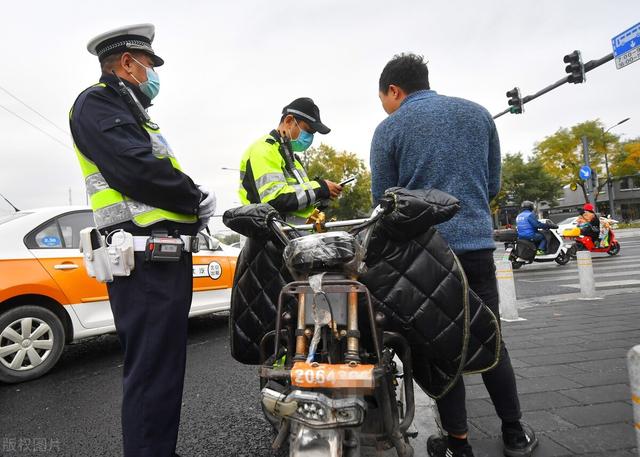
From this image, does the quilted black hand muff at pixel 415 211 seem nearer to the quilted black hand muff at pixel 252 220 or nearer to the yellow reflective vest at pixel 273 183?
the quilted black hand muff at pixel 252 220

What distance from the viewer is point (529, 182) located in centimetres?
4359

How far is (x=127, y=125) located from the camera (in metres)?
1.96

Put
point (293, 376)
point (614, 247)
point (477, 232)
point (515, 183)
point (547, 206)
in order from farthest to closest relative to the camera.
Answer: point (547, 206), point (515, 183), point (614, 247), point (477, 232), point (293, 376)

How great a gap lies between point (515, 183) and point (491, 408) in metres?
46.3

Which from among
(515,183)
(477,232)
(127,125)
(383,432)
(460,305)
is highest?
(515,183)

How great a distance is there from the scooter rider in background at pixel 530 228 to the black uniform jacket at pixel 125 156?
1109 cm

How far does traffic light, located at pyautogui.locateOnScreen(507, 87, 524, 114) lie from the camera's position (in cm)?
1462

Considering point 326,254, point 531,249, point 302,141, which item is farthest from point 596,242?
point 326,254

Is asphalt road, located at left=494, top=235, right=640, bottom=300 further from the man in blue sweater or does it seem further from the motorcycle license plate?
the motorcycle license plate

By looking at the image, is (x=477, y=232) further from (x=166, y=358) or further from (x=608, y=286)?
(x=608, y=286)

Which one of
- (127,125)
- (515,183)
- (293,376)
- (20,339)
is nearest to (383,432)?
(293,376)

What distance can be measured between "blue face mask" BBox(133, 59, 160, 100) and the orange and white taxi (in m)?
2.71

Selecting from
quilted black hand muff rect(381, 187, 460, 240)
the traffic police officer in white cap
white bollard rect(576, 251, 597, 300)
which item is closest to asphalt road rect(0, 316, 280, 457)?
the traffic police officer in white cap

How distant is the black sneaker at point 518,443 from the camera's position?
2.09m
